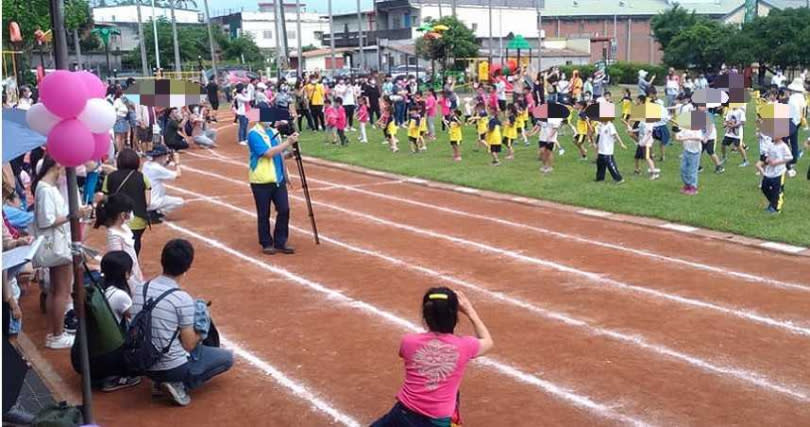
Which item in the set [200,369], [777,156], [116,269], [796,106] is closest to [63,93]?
[116,269]

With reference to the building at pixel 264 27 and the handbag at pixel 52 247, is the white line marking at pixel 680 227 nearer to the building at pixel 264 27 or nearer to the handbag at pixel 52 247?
the handbag at pixel 52 247

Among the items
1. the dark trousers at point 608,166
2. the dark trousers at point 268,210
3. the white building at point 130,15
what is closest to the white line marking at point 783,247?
the dark trousers at point 608,166

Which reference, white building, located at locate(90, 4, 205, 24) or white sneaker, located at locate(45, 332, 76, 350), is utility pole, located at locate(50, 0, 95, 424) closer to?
white sneaker, located at locate(45, 332, 76, 350)

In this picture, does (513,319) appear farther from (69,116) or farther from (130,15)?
(130,15)

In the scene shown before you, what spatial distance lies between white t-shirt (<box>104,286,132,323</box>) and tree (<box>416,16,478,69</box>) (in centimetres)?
4227

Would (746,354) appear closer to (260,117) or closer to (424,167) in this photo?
(260,117)

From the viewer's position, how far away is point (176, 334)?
608cm

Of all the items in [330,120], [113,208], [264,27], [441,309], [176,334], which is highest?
[264,27]

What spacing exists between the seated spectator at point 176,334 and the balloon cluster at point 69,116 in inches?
42.1

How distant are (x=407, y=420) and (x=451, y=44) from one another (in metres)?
48.6

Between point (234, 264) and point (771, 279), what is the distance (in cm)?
656

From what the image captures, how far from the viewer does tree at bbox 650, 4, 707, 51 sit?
57781 mm

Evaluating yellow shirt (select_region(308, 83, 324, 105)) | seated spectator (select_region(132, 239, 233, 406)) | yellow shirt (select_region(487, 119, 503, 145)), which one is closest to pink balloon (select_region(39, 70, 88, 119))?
seated spectator (select_region(132, 239, 233, 406))

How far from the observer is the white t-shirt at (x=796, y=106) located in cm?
1659
